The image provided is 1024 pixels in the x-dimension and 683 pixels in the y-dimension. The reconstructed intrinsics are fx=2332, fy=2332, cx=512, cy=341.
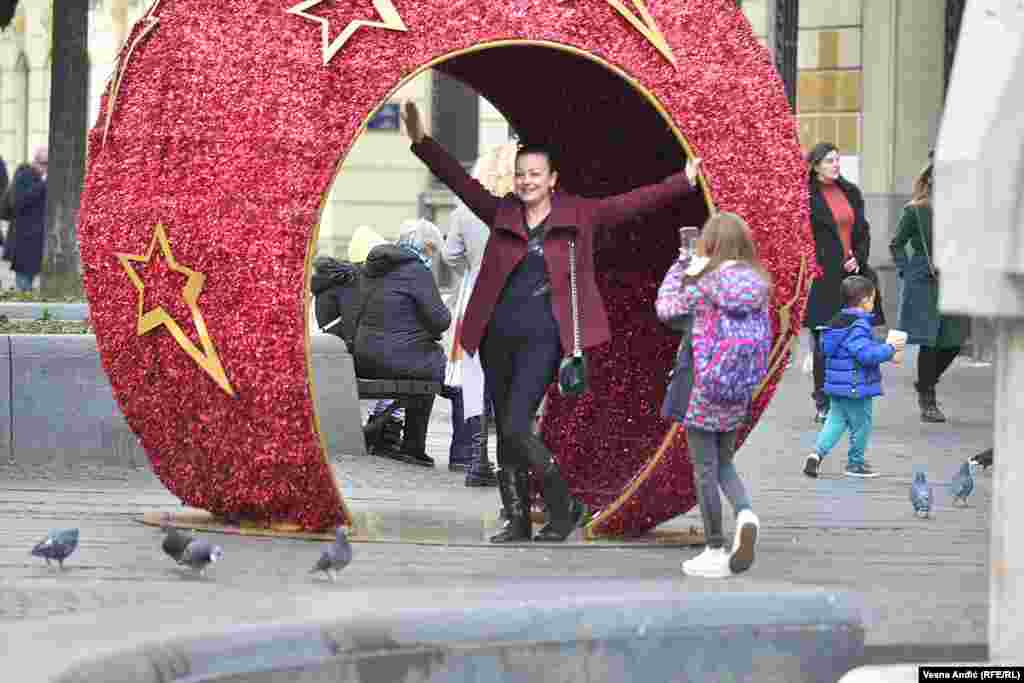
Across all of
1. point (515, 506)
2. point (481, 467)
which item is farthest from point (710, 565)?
point (481, 467)

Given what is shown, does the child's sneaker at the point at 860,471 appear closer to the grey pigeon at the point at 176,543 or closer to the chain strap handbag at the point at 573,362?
the chain strap handbag at the point at 573,362

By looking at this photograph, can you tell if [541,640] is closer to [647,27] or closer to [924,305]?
[647,27]

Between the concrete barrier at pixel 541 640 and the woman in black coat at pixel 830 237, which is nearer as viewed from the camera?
the concrete barrier at pixel 541 640

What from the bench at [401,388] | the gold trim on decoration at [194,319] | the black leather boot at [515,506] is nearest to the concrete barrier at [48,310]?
the bench at [401,388]

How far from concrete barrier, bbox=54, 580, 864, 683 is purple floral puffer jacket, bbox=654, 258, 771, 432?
1.53 m

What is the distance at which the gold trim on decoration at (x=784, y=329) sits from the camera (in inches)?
363

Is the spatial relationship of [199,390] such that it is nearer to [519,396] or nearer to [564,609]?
[519,396]

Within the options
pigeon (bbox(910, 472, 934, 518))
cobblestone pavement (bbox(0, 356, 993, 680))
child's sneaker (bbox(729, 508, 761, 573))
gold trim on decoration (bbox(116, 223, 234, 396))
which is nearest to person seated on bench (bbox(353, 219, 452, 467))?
cobblestone pavement (bbox(0, 356, 993, 680))

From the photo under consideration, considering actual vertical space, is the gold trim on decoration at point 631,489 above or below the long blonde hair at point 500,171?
below

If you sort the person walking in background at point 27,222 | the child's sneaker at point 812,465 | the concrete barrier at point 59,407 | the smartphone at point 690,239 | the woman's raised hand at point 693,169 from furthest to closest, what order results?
the person walking in background at point 27,222
the child's sneaker at point 812,465
the concrete barrier at point 59,407
the woman's raised hand at point 693,169
the smartphone at point 690,239

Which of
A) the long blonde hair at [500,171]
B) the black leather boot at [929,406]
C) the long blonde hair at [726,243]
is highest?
the long blonde hair at [500,171]

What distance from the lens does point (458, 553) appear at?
9.09 metres

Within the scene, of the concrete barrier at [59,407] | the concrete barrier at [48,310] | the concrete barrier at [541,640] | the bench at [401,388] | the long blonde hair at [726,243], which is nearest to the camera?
the concrete barrier at [541,640]

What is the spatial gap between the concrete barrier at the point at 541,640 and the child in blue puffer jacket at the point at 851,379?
538cm
